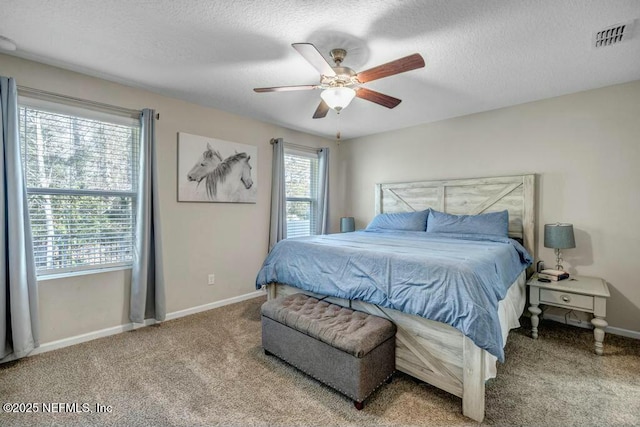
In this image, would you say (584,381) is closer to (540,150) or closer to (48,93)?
(540,150)

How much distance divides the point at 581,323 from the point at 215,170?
4363 millimetres

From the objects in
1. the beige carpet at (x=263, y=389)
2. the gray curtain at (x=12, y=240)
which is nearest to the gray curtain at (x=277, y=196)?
the beige carpet at (x=263, y=389)

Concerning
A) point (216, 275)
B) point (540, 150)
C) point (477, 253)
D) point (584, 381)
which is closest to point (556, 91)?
point (540, 150)

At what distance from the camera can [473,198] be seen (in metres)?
3.71

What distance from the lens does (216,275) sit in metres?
3.65

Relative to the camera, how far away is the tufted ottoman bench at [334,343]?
5.85ft

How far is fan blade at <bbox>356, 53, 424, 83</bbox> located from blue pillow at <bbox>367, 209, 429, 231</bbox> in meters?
2.21

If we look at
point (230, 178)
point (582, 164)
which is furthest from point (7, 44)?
point (582, 164)

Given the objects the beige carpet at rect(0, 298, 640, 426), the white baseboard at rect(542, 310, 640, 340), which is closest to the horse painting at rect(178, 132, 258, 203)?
the beige carpet at rect(0, 298, 640, 426)

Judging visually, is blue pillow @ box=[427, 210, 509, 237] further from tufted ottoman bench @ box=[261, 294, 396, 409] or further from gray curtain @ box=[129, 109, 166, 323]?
gray curtain @ box=[129, 109, 166, 323]

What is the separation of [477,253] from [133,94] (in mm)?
3553

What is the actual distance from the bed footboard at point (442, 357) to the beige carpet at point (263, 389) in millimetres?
111

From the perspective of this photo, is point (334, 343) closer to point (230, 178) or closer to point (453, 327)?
point (453, 327)

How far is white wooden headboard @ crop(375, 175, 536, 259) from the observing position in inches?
129
